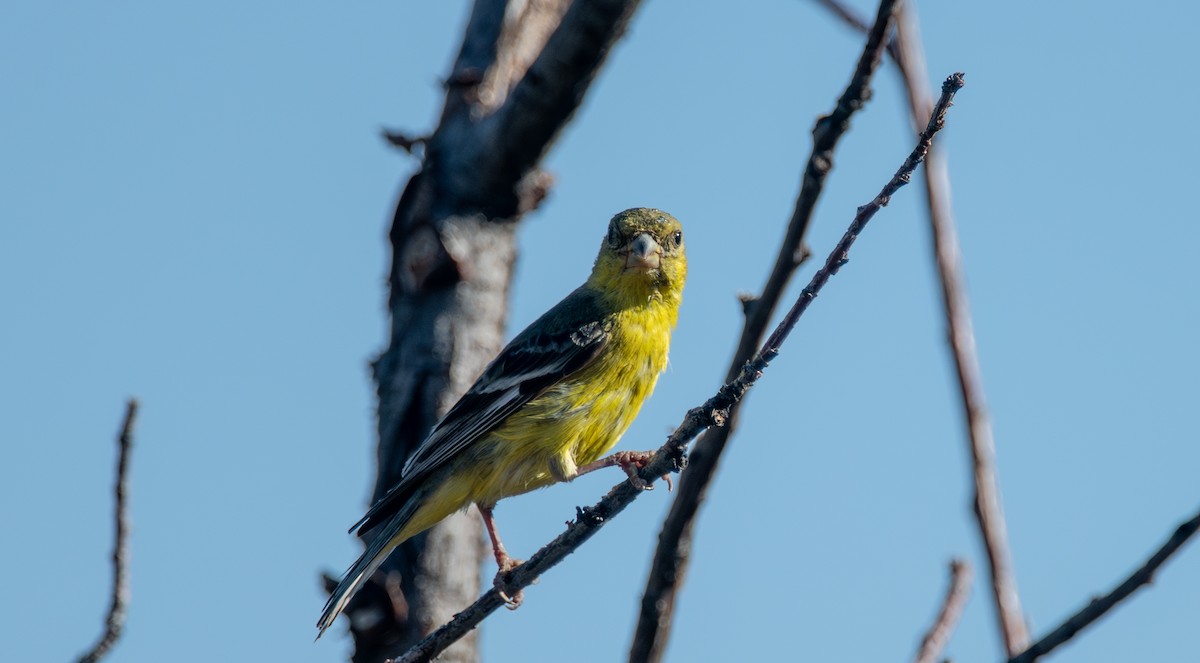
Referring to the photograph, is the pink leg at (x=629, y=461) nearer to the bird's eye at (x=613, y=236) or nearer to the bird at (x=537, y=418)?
the bird at (x=537, y=418)

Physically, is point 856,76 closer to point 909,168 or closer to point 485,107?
point 909,168

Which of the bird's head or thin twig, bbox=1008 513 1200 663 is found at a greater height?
the bird's head

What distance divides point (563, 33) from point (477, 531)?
2.62 m

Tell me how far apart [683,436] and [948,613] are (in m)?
1.44

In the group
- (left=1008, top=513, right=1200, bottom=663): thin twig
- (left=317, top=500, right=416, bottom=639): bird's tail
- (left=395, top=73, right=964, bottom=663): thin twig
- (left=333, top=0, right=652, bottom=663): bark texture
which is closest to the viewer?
(left=1008, top=513, right=1200, bottom=663): thin twig

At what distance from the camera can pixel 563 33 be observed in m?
6.82

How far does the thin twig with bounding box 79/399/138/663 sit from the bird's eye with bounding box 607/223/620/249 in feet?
10.8

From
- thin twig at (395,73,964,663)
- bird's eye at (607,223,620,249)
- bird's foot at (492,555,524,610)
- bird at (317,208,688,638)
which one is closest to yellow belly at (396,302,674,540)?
bird at (317,208,688,638)

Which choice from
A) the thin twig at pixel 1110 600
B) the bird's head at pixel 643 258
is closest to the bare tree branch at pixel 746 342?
the thin twig at pixel 1110 600

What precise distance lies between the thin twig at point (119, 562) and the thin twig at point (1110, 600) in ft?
10.1

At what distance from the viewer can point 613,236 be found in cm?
758

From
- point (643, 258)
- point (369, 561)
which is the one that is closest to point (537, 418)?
point (369, 561)

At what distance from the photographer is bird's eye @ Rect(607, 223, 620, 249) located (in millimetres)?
7484

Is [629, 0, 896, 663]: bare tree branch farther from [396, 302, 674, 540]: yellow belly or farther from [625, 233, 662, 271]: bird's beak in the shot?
[625, 233, 662, 271]: bird's beak
